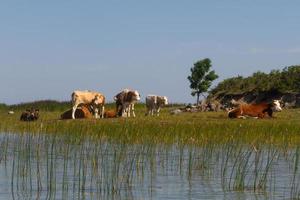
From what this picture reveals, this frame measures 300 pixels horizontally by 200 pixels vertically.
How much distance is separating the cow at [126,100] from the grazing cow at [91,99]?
1.26m

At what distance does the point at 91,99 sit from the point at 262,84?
1589 cm

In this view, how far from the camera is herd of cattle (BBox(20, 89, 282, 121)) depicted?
3703 centimetres

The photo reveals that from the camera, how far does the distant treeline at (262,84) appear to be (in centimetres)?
4994

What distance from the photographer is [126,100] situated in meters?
42.3

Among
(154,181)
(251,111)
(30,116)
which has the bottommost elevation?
(154,181)

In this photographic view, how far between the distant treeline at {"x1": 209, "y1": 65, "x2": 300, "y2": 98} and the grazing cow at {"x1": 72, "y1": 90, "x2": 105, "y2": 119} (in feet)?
48.0

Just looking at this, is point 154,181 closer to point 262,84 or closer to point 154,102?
point 154,102

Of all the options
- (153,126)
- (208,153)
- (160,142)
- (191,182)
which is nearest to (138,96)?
(153,126)

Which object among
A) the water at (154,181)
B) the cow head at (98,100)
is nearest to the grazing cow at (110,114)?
the cow head at (98,100)

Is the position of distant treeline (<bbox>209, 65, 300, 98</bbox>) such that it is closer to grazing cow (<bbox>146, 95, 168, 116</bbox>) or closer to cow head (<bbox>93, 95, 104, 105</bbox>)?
grazing cow (<bbox>146, 95, 168, 116</bbox>)

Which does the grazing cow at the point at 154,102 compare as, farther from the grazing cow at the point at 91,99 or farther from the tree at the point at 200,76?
the tree at the point at 200,76

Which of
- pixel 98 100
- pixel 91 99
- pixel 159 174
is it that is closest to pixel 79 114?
pixel 98 100

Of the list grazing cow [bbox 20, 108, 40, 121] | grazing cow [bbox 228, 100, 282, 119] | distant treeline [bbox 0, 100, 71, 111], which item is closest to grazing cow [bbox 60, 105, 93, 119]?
grazing cow [bbox 20, 108, 40, 121]

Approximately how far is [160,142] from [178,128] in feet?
13.8
